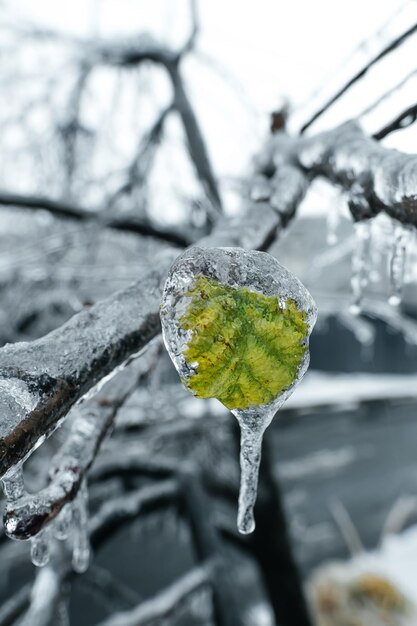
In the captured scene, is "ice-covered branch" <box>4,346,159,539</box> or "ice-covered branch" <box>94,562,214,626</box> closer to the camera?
"ice-covered branch" <box>4,346,159,539</box>

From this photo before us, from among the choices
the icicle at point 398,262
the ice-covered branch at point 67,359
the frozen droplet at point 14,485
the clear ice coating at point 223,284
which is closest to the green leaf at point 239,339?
the clear ice coating at point 223,284

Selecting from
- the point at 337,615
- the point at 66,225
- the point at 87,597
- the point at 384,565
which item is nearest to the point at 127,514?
the point at 66,225

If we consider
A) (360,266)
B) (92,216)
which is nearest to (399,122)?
(360,266)

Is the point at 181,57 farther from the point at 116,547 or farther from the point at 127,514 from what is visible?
the point at 116,547

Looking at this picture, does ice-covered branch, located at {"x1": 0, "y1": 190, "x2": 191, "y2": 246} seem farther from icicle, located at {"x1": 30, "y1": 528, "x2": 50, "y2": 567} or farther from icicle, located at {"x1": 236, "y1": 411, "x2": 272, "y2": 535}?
icicle, located at {"x1": 236, "y1": 411, "x2": 272, "y2": 535}

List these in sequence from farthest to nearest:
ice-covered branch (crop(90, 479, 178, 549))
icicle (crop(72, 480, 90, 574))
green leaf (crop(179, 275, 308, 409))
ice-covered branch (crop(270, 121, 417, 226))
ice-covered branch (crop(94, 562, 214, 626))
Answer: ice-covered branch (crop(90, 479, 178, 549)) → ice-covered branch (crop(94, 562, 214, 626)) → icicle (crop(72, 480, 90, 574)) → ice-covered branch (crop(270, 121, 417, 226)) → green leaf (crop(179, 275, 308, 409))

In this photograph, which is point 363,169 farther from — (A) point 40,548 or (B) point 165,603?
(B) point 165,603

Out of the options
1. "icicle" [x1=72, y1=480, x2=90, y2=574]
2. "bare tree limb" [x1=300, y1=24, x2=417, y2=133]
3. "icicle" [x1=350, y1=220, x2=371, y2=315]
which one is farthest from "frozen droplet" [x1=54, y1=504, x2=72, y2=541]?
"bare tree limb" [x1=300, y1=24, x2=417, y2=133]
